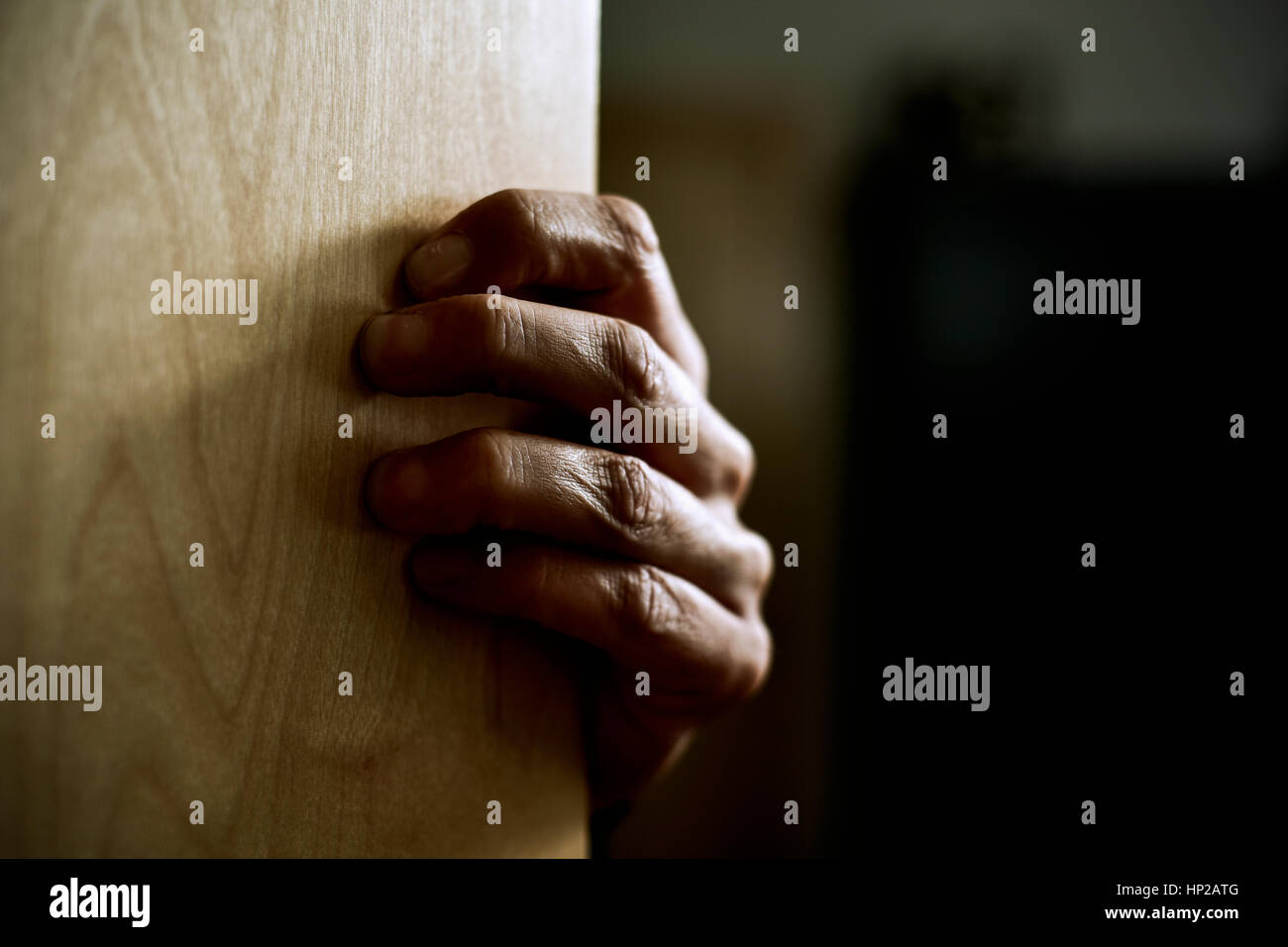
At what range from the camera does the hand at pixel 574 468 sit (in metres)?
0.36

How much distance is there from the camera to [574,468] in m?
0.43

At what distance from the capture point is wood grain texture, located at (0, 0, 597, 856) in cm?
26

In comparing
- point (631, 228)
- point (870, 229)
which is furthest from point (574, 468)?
point (870, 229)

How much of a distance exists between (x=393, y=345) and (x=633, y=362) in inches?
5.8

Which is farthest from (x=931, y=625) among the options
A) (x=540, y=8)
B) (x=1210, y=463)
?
(x=540, y=8)

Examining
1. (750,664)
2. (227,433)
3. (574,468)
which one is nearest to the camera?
(227,433)

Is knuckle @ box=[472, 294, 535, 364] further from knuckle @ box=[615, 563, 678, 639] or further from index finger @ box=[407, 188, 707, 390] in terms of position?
knuckle @ box=[615, 563, 678, 639]

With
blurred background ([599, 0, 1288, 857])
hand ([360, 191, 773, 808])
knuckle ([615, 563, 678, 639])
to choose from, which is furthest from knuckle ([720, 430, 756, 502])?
blurred background ([599, 0, 1288, 857])

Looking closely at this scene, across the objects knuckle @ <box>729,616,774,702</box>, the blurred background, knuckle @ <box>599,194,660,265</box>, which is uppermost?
the blurred background

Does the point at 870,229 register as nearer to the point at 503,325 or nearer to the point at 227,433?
the point at 503,325

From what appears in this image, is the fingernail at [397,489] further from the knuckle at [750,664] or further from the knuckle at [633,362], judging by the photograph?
the knuckle at [750,664]

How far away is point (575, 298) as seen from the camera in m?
0.48

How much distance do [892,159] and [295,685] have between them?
1.36 m
